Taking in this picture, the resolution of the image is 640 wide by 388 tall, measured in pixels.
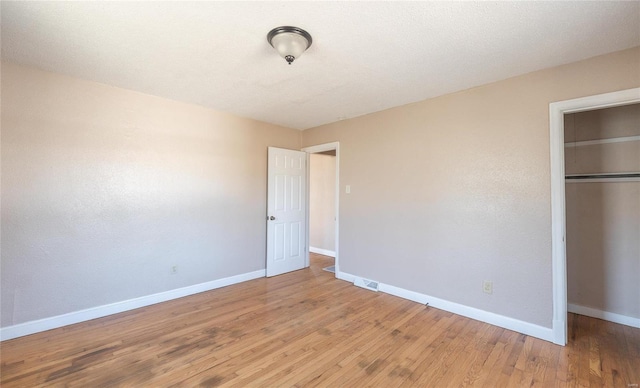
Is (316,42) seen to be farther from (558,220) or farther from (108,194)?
(108,194)

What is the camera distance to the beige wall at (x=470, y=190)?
2.48 meters

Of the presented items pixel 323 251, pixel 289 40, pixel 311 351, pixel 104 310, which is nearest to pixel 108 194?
pixel 104 310

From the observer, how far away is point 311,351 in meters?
2.27

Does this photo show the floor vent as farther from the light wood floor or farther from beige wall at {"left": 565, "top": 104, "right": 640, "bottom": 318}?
beige wall at {"left": 565, "top": 104, "right": 640, "bottom": 318}

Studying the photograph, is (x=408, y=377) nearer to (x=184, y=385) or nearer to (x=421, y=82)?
(x=184, y=385)

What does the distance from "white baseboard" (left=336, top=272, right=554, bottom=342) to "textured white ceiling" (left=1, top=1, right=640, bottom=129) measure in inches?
92.4

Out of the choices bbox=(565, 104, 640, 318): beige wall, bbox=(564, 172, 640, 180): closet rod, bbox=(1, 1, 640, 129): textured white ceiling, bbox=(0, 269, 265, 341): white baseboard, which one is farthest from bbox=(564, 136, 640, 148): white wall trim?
bbox=(0, 269, 265, 341): white baseboard

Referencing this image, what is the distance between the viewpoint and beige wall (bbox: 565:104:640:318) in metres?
2.71

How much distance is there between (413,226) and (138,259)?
10.7 ft

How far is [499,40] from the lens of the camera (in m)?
2.05

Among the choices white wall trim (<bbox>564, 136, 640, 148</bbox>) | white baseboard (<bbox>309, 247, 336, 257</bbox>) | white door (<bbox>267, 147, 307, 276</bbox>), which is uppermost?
white wall trim (<bbox>564, 136, 640, 148</bbox>)

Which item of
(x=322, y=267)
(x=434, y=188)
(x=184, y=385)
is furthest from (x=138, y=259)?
(x=434, y=188)

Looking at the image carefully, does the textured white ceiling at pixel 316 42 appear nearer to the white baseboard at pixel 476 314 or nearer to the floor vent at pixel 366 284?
the white baseboard at pixel 476 314

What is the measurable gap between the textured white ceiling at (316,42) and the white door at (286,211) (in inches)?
63.0
